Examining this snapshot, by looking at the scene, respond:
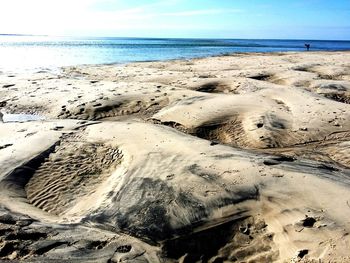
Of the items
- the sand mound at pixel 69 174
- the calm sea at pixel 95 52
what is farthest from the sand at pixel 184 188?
the calm sea at pixel 95 52

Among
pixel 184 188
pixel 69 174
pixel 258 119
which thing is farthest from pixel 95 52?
pixel 184 188

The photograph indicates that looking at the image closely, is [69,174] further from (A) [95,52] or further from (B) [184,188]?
(A) [95,52]

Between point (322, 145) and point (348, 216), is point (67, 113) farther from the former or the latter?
point (348, 216)

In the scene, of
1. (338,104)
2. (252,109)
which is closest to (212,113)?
(252,109)

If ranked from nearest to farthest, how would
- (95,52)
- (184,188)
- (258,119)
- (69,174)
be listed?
(184,188) < (69,174) < (258,119) < (95,52)

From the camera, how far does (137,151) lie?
6160mm

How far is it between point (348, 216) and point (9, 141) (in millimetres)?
5747

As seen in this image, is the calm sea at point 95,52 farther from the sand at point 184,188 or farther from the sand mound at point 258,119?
the sand at point 184,188

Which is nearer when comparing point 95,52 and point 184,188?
point 184,188

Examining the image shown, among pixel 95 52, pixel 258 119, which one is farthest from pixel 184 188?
pixel 95 52

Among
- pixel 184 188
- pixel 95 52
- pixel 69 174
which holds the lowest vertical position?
pixel 95 52

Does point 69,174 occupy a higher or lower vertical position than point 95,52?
higher

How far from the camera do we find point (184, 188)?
4793 mm

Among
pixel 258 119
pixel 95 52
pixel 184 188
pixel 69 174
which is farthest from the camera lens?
pixel 95 52
